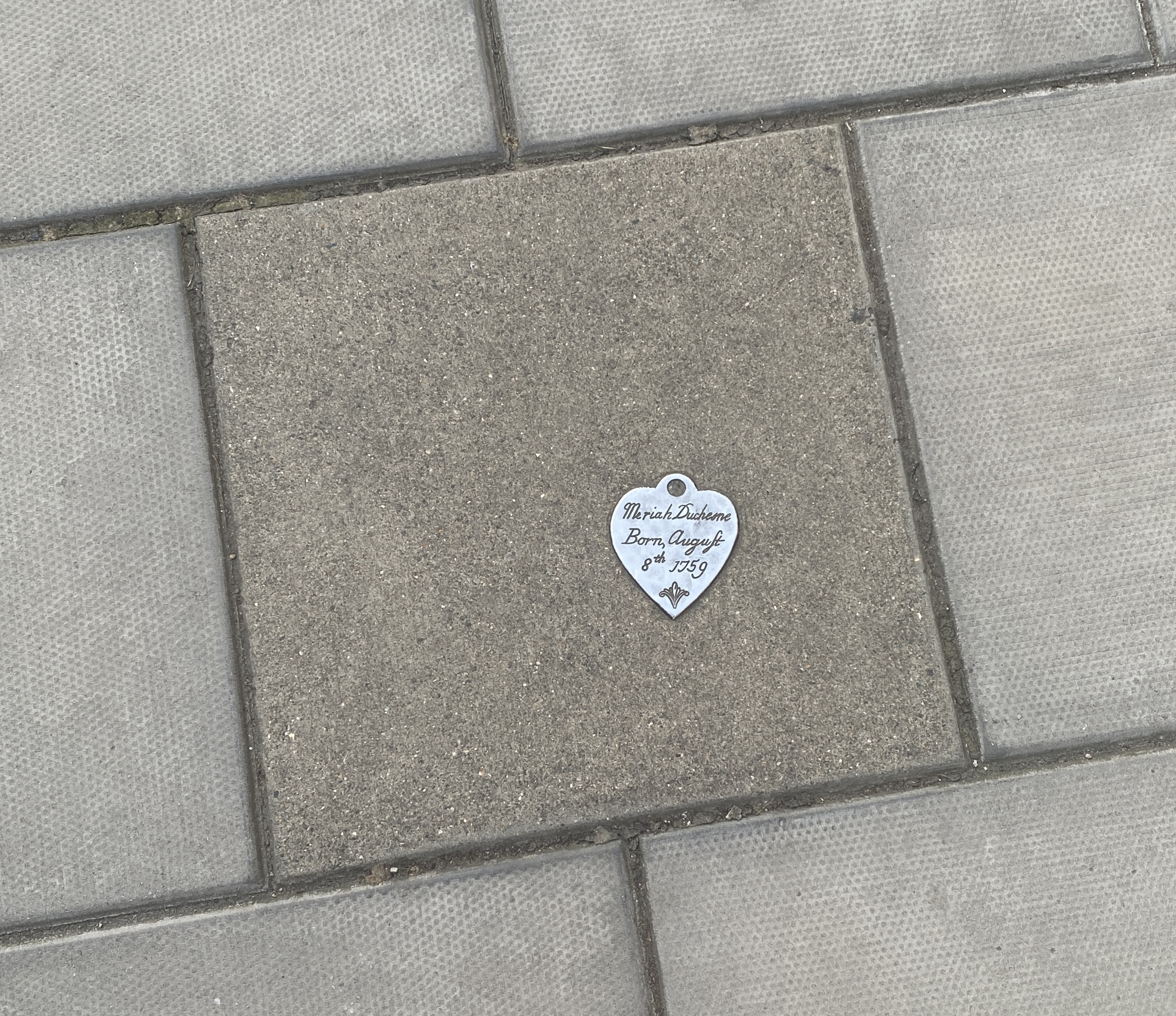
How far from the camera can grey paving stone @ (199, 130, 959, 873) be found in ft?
5.71

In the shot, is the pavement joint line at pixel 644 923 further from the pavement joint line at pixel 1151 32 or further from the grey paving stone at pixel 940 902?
the pavement joint line at pixel 1151 32

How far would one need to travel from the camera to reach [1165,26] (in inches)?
75.2

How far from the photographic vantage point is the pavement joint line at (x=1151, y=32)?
1906 mm

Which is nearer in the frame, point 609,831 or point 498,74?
point 609,831

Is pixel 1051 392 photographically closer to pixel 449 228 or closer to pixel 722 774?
pixel 722 774

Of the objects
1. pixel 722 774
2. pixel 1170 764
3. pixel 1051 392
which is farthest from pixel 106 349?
pixel 1170 764

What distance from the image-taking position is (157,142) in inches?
73.6

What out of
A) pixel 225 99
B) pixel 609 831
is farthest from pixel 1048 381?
pixel 225 99

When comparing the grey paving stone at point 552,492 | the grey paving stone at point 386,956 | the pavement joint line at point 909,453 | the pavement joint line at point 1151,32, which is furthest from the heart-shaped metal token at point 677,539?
the pavement joint line at point 1151,32

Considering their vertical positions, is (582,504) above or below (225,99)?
below

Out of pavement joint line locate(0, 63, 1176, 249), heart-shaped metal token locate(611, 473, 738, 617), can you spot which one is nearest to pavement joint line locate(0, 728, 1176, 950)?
heart-shaped metal token locate(611, 473, 738, 617)

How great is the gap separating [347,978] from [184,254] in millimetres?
1395

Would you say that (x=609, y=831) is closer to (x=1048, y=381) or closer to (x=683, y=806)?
(x=683, y=806)

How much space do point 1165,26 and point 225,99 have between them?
189 cm
